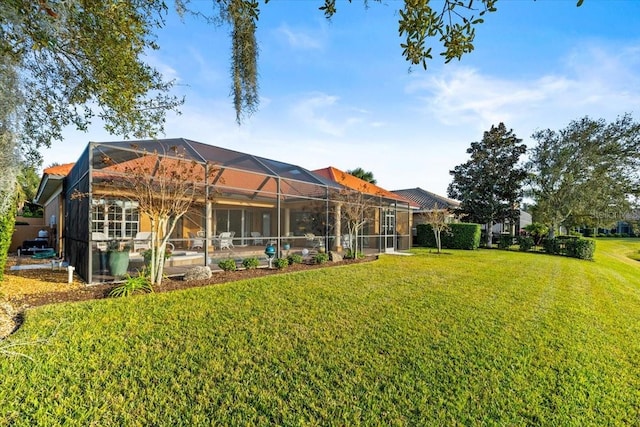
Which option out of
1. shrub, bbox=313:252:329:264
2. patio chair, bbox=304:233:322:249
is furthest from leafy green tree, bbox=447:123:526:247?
shrub, bbox=313:252:329:264

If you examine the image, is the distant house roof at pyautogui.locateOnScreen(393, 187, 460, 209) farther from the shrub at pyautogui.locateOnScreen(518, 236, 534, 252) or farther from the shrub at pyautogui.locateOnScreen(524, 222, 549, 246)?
the shrub at pyautogui.locateOnScreen(518, 236, 534, 252)

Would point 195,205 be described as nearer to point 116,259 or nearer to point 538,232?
point 116,259

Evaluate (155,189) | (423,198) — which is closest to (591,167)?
(423,198)

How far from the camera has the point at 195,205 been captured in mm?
9539

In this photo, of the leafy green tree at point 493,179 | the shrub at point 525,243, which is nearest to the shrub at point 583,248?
the shrub at point 525,243

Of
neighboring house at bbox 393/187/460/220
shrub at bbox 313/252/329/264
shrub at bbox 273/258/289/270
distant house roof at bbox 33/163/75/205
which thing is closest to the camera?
shrub at bbox 273/258/289/270

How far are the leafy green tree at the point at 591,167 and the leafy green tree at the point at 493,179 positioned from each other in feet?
6.86

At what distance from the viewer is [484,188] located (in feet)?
73.4

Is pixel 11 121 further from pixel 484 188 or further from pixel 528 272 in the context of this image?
pixel 484 188

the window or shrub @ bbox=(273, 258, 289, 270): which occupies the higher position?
the window

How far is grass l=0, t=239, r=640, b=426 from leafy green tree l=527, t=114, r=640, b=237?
60.5ft

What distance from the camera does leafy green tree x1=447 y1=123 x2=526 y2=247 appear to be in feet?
71.8

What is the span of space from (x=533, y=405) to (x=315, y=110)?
31.5 feet

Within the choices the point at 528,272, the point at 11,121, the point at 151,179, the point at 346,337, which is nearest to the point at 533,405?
the point at 346,337
